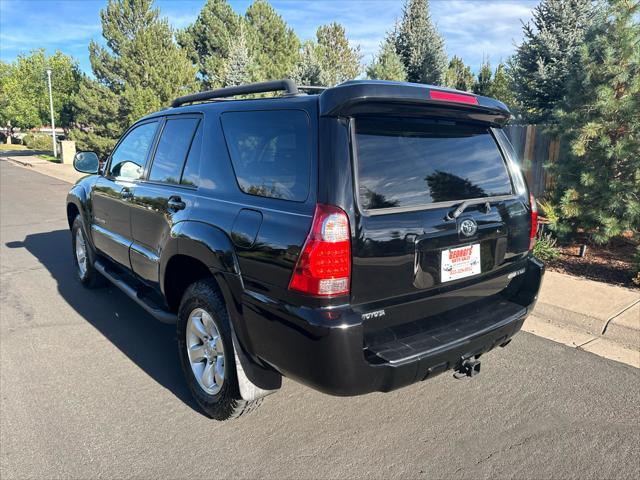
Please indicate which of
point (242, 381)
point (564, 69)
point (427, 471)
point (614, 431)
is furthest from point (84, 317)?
point (564, 69)

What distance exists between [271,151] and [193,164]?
2.69 feet

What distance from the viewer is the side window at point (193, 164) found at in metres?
3.12

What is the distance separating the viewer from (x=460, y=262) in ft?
8.50

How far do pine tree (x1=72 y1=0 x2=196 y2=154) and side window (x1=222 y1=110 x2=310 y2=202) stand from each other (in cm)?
2117

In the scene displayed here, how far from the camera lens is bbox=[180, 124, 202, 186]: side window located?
123 inches

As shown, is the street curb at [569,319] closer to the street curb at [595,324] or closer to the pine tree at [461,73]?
the street curb at [595,324]

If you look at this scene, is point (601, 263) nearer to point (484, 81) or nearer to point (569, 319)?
point (569, 319)

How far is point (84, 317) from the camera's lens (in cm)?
465

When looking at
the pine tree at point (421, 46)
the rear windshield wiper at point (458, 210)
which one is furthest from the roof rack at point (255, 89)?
the pine tree at point (421, 46)

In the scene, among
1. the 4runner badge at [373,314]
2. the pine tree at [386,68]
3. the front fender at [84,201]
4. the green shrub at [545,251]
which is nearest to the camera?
the 4runner badge at [373,314]

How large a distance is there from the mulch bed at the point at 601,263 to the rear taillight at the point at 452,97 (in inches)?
143

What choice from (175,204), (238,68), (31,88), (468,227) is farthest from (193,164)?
(31,88)

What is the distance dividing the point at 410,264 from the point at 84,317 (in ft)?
11.8

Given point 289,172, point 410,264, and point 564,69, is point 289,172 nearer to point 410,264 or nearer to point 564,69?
point 410,264
